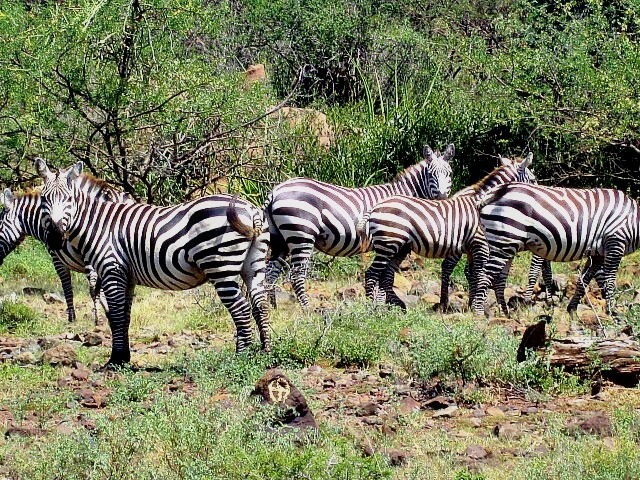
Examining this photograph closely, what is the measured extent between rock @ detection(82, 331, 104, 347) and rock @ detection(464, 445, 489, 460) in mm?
5254

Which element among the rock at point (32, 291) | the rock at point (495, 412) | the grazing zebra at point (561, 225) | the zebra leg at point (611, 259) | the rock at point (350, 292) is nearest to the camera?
the rock at point (495, 412)

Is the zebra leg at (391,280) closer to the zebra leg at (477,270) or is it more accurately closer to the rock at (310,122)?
the zebra leg at (477,270)

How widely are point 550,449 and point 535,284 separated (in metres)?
7.89

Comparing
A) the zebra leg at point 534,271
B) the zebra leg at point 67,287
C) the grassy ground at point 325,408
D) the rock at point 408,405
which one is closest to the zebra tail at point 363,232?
the grassy ground at point 325,408

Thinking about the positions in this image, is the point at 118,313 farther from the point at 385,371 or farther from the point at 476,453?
the point at 476,453

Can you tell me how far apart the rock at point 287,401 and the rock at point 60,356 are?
122 inches

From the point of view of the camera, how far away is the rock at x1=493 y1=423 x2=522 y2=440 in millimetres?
6621

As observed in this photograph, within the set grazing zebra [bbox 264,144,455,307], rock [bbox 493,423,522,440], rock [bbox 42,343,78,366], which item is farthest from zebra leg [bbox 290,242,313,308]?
rock [bbox 493,423,522,440]

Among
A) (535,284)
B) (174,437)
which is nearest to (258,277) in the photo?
(174,437)

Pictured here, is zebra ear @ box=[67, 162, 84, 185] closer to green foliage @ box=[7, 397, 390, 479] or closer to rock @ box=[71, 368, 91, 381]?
rock @ box=[71, 368, 91, 381]

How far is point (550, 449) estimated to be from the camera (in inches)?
247

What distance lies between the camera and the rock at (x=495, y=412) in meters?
7.22

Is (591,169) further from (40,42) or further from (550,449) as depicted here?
(550,449)

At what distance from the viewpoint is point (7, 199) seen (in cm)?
1262
